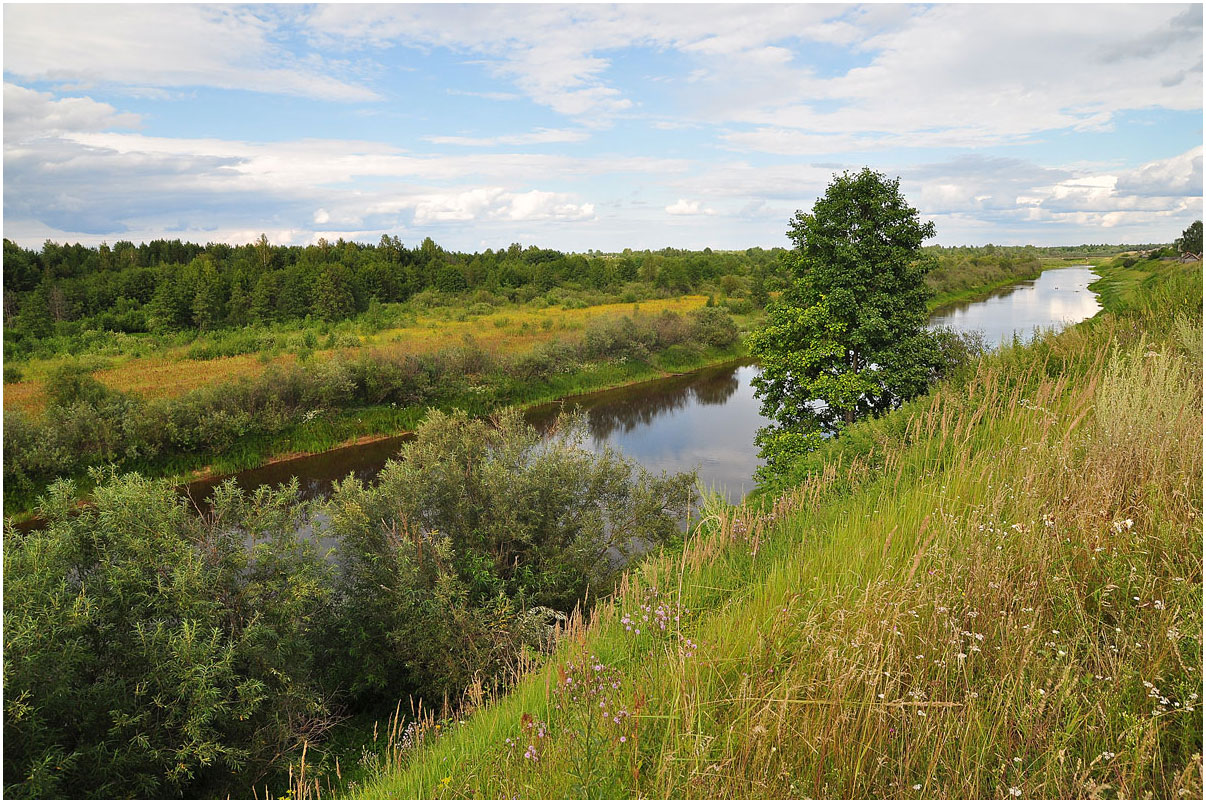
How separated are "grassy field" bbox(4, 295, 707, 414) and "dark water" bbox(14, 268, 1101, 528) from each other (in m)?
5.72

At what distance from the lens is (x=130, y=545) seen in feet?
25.3

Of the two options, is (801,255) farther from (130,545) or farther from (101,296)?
(101,296)

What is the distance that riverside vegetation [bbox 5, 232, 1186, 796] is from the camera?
6258 millimetres

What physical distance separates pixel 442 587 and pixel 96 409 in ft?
63.9

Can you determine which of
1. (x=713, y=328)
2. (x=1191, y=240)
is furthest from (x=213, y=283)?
(x=1191, y=240)

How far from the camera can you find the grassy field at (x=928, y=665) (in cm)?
206

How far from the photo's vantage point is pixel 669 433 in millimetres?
28719

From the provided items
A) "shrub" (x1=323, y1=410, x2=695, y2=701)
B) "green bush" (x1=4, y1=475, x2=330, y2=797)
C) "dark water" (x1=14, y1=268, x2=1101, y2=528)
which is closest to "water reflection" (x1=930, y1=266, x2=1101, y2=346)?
"dark water" (x1=14, y1=268, x2=1101, y2=528)

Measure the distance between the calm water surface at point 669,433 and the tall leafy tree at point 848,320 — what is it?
2676 mm

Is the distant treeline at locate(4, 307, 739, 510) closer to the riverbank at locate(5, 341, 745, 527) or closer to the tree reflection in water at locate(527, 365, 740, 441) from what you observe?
the riverbank at locate(5, 341, 745, 527)

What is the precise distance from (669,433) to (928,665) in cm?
2635

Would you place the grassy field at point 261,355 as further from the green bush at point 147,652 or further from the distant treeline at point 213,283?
the green bush at point 147,652

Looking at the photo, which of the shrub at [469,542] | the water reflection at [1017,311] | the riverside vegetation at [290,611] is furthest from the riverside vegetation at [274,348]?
the riverside vegetation at [290,611]

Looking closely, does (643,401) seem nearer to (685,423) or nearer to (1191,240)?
(685,423)
